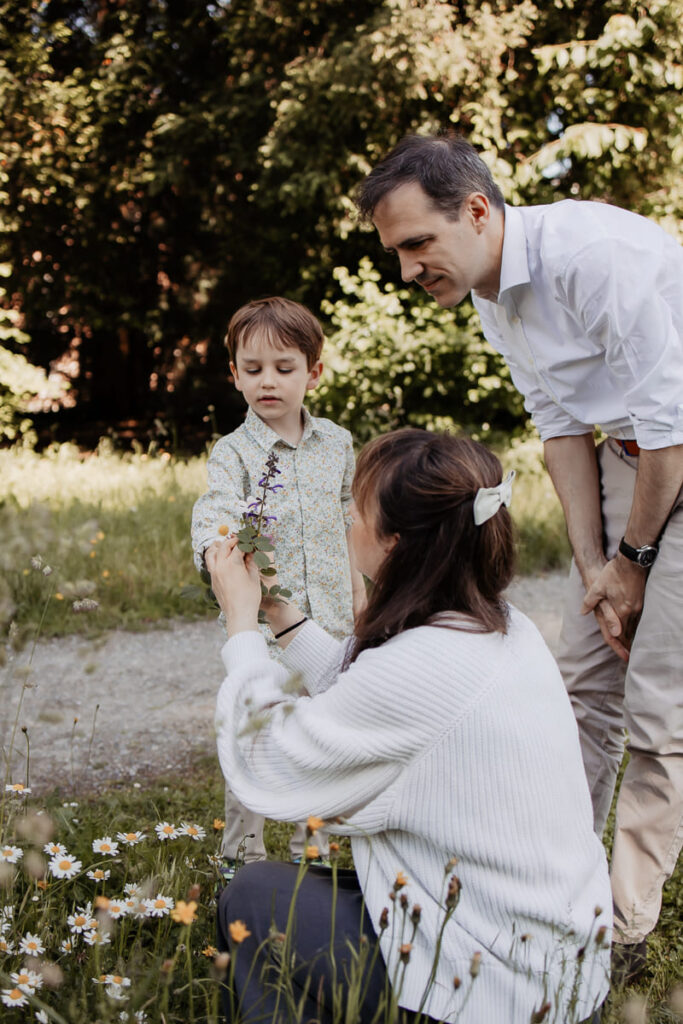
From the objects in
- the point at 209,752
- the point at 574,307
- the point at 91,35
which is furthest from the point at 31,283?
the point at 574,307

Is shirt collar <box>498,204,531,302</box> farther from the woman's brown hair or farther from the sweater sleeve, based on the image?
the sweater sleeve

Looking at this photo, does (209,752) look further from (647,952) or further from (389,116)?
(389,116)

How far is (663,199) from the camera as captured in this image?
8969 mm

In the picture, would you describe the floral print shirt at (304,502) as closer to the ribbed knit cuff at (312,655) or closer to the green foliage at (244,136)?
the ribbed knit cuff at (312,655)

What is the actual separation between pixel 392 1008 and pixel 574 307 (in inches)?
61.5

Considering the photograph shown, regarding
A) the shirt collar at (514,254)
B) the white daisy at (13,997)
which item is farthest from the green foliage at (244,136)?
the white daisy at (13,997)

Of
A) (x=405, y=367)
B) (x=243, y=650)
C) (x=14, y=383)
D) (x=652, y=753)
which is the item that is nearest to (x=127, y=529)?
(x=405, y=367)

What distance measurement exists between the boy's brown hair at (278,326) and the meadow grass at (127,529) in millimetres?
1389

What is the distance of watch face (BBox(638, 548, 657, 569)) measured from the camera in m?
2.29

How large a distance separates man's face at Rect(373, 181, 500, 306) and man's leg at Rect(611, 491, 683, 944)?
0.78 metres

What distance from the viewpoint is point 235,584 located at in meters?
1.91

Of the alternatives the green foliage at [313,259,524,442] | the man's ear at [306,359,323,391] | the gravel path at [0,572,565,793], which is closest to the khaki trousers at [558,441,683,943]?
the man's ear at [306,359,323,391]

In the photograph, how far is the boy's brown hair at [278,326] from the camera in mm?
2510

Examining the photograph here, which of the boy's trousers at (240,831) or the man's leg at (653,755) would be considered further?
the boy's trousers at (240,831)
